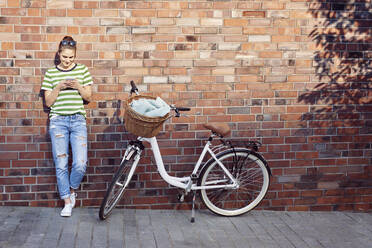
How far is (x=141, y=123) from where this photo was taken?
16.3ft

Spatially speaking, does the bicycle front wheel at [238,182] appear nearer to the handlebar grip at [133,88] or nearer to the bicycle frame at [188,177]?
the bicycle frame at [188,177]

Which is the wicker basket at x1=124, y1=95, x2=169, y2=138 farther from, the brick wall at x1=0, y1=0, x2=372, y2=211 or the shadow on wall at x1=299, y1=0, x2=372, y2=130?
the shadow on wall at x1=299, y1=0, x2=372, y2=130

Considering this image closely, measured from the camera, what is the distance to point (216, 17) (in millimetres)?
5684

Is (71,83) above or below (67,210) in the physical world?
above

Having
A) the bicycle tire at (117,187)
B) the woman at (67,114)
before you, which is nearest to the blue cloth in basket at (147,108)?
the bicycle tire at (117,187)

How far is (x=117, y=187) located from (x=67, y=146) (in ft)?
2.26

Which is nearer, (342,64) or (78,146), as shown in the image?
(78,146)

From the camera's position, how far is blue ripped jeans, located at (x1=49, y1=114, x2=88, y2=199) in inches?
211

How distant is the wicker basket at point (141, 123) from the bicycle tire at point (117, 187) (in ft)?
1.27

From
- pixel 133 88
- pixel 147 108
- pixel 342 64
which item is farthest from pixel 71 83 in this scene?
pixel 342 64

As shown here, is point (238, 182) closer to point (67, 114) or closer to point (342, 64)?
point (342, 64)

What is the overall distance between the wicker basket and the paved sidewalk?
98 cm

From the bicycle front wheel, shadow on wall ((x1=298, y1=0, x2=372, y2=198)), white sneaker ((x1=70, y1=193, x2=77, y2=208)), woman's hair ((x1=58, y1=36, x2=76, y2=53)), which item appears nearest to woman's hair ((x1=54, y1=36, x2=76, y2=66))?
woman's hair ((x1=58, y1=36, x2=76, y2=53))

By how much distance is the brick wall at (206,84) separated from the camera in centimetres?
552
